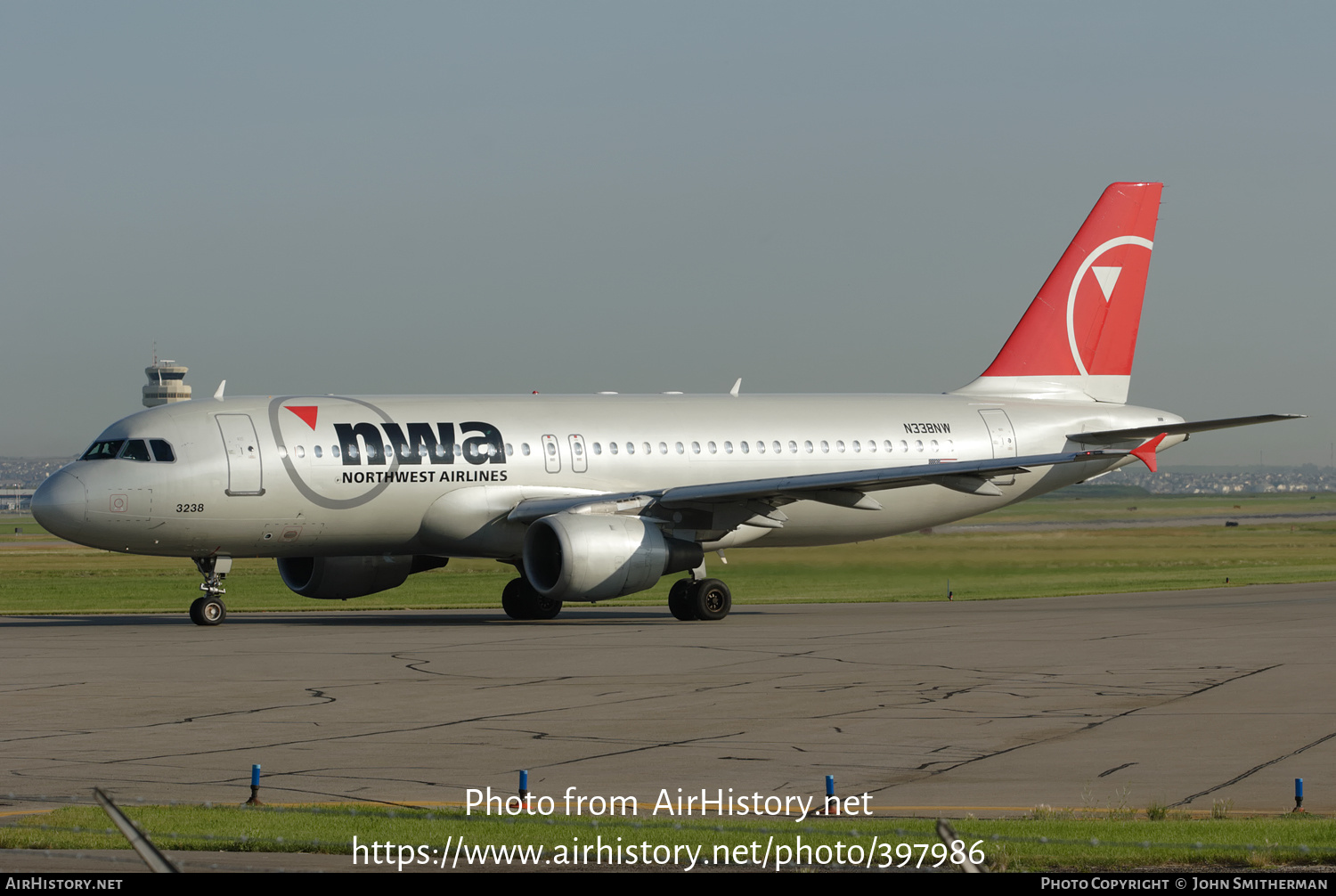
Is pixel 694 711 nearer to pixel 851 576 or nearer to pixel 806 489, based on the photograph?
pixel 806 489

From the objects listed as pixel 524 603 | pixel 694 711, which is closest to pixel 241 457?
pixel 524 603

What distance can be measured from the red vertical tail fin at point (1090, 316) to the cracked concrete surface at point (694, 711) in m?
10.5

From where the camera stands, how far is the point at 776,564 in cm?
3703

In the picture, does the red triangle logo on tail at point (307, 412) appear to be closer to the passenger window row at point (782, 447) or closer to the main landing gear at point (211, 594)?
the main landing gear at point (211, 594)

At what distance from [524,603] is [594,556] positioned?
15.5ft

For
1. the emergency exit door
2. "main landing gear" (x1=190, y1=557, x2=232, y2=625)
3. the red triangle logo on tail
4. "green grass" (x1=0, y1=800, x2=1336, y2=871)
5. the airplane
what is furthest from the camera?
the red triangle logo on tail

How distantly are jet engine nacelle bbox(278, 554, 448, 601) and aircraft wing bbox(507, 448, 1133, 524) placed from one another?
3.50 metres

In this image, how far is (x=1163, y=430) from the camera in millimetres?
33938

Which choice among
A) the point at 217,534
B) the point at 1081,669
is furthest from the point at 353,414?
the point at 1081,669

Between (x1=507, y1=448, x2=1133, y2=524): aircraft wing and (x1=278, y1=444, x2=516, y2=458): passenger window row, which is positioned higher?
(x1=278, y1=444, x2=516, y2=458): passenger window row

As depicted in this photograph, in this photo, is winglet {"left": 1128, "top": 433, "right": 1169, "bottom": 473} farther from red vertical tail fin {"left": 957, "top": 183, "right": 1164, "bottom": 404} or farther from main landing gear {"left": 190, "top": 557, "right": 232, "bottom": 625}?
main landing gear {"left": 190, "top": 557, "right": 232, "bottom": 625}

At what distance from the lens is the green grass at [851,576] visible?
1467 inches

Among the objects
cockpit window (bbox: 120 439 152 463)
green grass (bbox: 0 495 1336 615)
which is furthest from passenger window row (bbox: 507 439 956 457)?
cockpit window (bbox: 120 439 152 463)

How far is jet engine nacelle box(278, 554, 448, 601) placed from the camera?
31906 millimetres
